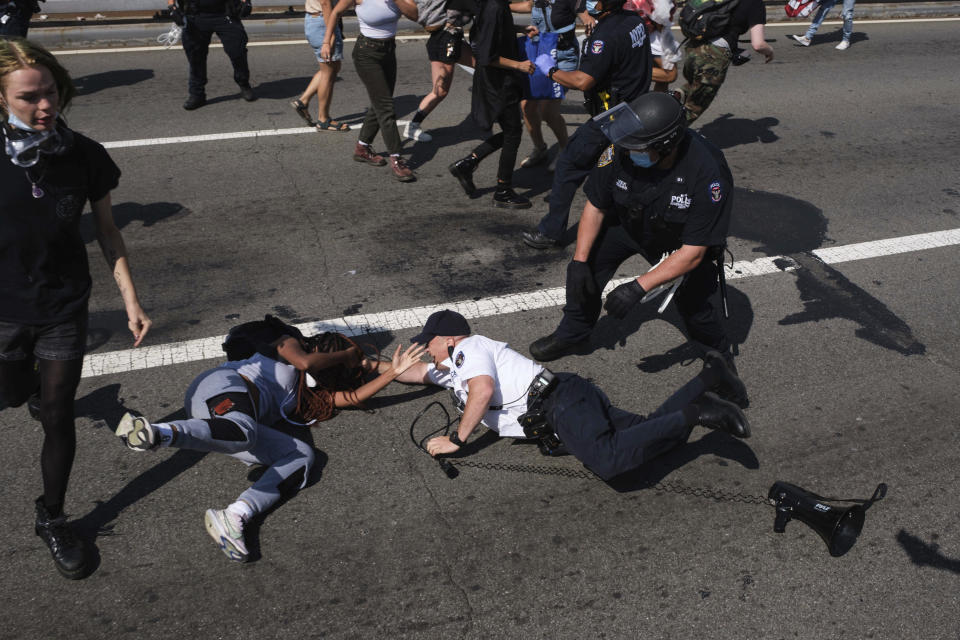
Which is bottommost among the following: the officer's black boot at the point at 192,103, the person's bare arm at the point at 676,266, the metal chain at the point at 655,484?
the metal chain at the point at 655,484

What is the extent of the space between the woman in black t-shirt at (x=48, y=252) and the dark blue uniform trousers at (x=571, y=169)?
3.38 metres

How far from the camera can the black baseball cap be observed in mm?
4410

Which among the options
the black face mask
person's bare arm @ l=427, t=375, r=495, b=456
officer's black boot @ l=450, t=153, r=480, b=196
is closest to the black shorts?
officer's black boot @ l=450, t=153, r=480, b=196

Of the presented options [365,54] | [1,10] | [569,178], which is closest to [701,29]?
[569,178]

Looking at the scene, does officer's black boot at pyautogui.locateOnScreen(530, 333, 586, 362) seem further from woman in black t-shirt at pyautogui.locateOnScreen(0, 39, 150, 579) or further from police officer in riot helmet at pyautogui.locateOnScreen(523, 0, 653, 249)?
woman in black t-shirt at pyautogui.locateOnScreen(0, 39, 150, 579)

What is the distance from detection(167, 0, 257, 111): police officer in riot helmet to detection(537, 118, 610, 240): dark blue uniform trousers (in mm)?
4793

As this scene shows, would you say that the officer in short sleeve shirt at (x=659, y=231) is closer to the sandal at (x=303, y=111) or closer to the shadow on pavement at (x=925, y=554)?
the shadow on pavement at (x=925, y=554)

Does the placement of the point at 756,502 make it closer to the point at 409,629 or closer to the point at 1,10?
the point at 409,629

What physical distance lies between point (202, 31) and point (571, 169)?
206 inches

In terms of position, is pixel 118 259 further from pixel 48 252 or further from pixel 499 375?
pixel 499 375

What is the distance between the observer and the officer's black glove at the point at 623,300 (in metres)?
4.30

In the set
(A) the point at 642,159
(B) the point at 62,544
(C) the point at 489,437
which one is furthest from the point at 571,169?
(B) the point at 62,544

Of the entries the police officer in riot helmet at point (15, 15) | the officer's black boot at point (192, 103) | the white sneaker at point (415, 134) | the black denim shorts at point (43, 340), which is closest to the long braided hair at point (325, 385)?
the black denim shorts at point (43, 340)

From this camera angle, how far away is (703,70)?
750 centimetres
